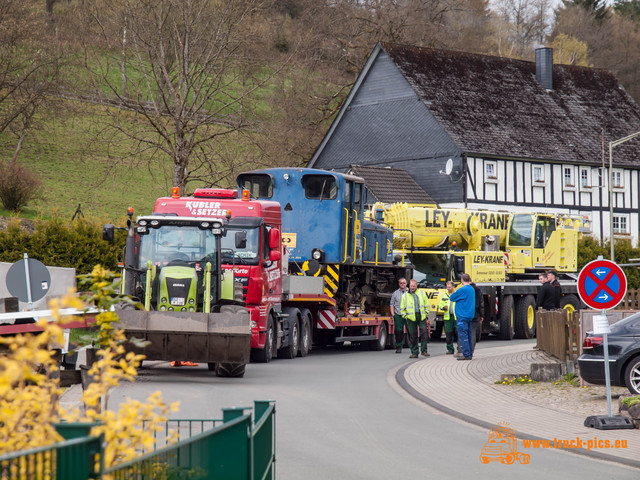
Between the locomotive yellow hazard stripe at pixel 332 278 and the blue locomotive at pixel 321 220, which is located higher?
the blue locomotive at pixel 321 220

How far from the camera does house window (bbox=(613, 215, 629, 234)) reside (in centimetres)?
5519

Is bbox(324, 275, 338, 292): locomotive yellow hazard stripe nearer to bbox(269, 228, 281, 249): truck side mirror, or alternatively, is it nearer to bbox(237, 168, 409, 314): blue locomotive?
bbox(237, 168, 409, 314): blue locomotive

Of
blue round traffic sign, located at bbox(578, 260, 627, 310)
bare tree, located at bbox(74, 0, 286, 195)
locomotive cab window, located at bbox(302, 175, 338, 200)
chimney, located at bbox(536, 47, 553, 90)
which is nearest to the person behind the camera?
blue round traffic sign, located at bbox(578, 260, 627, 310)

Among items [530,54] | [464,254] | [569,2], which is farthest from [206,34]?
[569,2]

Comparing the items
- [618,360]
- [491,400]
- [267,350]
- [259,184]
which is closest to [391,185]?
[259,184]

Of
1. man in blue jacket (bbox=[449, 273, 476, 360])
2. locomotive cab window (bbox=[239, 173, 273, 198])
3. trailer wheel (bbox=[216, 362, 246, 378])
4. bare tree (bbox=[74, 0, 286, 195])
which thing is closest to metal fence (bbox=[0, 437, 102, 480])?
trailer wheel (bbox=[216, 362, 246, 378])

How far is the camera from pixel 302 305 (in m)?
24.2

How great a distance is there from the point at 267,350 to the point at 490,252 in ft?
40.8

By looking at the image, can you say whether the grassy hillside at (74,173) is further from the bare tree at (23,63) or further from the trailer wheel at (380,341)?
the trailer wheel at (380,341)

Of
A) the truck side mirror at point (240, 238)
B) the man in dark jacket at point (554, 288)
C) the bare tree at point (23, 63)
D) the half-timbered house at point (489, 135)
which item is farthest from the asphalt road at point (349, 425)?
the half-timbered house at point (489, 135)

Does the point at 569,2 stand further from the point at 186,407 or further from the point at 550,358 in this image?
the point at 186,407

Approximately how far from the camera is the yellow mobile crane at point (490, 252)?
30625mm

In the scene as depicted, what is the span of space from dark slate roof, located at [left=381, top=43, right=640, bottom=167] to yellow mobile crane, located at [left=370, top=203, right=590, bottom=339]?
1521cm

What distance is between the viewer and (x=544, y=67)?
57.3 m
